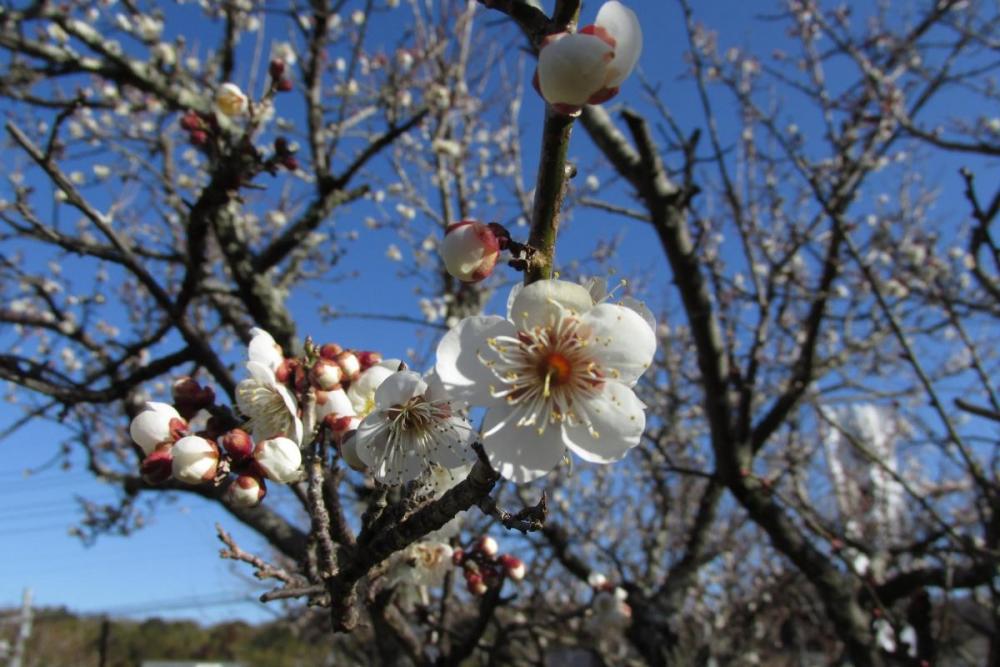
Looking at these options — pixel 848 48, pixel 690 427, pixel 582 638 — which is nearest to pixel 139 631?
pixel 690 427

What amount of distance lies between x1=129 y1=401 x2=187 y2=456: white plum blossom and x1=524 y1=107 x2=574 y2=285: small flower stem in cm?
84

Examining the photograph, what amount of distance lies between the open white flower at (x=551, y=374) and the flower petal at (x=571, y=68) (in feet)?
0.83

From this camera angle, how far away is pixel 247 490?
1.12 m

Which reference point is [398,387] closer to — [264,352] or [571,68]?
→ [264,352]

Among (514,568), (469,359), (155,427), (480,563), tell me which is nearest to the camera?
(469,359)

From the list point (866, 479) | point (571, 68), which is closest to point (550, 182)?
point (571, 68)

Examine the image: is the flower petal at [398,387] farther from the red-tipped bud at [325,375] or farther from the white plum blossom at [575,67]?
the white plum blossom at [575,67]

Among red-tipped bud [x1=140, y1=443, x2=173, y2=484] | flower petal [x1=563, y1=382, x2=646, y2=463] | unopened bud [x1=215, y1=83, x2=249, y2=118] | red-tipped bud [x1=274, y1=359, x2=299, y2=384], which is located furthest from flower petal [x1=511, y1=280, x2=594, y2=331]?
unopened bud [x1=215, y1=83, x2=249, y2=118]

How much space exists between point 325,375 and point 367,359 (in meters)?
0.14

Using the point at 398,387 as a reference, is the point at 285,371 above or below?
above

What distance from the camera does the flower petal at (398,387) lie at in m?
1.08

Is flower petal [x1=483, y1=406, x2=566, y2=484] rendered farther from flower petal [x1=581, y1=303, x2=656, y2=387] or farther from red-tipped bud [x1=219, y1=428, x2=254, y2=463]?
red-tipped bud [x1=219, y1=428, x2=254, y2=463]

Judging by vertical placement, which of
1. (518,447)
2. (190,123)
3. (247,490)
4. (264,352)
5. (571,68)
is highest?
(190,123)

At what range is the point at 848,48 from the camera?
13.7 feet
